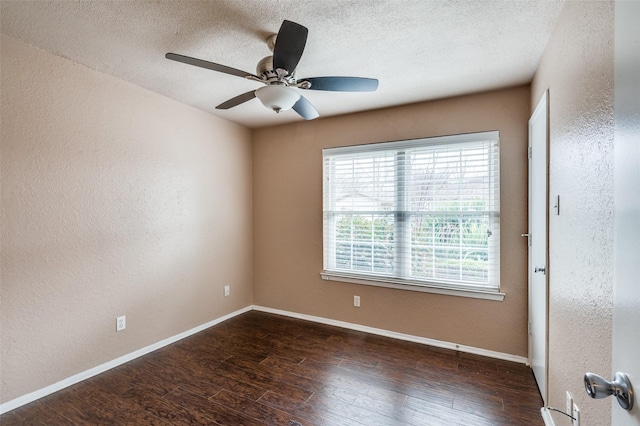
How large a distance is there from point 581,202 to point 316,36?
1.72 m

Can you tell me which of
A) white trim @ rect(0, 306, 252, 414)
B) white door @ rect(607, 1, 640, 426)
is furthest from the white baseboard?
white door @ rect(607, 1, 640, 426)

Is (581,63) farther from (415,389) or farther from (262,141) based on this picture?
(262,141)

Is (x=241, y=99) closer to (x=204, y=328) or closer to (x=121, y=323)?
(x=121, y=323)

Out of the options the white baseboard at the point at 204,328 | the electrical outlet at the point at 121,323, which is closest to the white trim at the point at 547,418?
the white baseboard at the point at 204,328

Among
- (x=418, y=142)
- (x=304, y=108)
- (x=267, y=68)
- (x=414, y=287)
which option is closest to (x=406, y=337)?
(x=414, y=287)

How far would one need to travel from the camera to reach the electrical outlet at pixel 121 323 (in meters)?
2.57

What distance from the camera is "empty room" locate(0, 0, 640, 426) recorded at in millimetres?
1411

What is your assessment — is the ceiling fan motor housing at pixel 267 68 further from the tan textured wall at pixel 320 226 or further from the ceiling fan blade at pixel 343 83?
the tan textured wall at pixel 320 226

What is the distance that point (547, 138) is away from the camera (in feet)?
6.14

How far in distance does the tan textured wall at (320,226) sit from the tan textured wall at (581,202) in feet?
2.89

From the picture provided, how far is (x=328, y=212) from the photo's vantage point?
3580mm

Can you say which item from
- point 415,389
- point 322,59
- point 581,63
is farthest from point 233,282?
point 581,63

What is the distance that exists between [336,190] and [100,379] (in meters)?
2.78

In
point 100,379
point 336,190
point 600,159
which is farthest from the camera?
point 336,190
